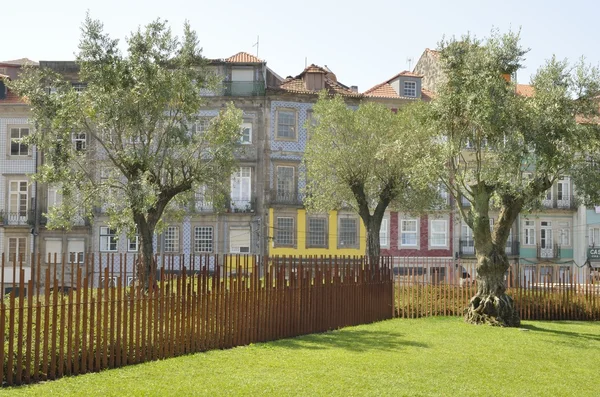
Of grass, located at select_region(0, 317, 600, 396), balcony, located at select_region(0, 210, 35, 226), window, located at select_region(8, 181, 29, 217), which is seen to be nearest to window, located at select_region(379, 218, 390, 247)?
balcony, located at select_region(0, 210, 35, 226)

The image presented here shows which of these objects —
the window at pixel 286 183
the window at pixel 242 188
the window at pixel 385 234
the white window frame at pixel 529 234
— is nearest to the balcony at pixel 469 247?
the white window frame at pixel 529 234

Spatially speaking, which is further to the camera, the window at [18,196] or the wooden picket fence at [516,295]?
the window at [18,196]

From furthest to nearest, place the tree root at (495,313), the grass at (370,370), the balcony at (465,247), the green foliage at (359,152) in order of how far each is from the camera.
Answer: the balcony at (465,247)
the green foliage at (359,152)
the tree root at (495,313)
the grass at (370,370)

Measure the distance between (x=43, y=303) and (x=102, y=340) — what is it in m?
1.15

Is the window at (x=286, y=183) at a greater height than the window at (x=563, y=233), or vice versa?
the window at (x=286, y=183)

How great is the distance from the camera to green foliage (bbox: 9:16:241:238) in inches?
698

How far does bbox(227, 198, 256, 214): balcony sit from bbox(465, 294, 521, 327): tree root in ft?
68.4

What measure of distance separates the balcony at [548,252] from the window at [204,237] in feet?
69.7

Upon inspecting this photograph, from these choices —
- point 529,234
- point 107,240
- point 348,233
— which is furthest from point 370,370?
point 529,234

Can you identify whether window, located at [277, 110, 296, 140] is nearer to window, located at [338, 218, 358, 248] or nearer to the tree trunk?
window, located at [338, 218, 358, 248]

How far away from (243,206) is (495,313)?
21692mm

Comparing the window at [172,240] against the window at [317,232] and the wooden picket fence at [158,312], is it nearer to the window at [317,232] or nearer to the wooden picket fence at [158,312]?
the window at [317,232]

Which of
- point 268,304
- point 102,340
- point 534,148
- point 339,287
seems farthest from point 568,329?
point 102,340

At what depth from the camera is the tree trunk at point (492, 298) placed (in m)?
19.7
